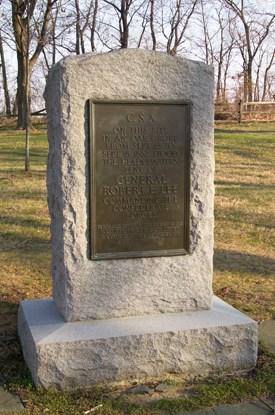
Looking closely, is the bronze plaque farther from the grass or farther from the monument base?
the grass

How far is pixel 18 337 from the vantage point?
13.0 feet


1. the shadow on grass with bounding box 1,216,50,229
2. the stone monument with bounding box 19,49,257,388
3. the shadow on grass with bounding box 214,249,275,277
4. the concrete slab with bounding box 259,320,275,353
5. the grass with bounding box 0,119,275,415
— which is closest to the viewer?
the grass with bounding box 0,119,275,415

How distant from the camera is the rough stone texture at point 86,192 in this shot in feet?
11.0

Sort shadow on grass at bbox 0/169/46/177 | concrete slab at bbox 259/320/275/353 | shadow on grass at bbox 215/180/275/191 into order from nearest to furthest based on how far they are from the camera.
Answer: concrete slab at bbox 259/320/275/353 < shadow on grass at bbox 215/180/275/191 < shadow on grass at bbox 0/169/46/177

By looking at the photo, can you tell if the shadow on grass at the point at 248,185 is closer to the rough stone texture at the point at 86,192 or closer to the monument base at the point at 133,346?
the rough stone texture at the point at 86,192

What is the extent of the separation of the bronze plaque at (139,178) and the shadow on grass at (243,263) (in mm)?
2175

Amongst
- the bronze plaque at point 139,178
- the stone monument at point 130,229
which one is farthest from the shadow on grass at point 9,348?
the bronze plaque at point 139,178

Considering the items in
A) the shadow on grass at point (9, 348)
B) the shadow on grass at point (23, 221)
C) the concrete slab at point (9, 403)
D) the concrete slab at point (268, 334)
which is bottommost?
the concrete slab at point (268, 334)

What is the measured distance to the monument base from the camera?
324 centimetres

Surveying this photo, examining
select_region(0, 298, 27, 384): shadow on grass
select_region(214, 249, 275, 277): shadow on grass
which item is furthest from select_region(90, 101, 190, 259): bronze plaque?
select_region(214, 249, 275, 277): shadow on grass

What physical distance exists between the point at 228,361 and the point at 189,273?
62cm

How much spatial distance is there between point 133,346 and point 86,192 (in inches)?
39.3

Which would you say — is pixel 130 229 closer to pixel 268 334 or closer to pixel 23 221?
pixel 268 334

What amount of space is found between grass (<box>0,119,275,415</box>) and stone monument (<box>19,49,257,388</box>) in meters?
0.14
